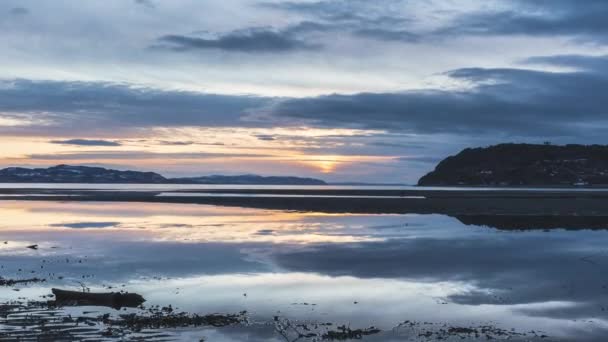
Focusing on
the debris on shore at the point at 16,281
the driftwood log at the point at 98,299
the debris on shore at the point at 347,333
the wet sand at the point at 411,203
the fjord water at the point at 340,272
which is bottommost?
the wet sand at the point at 411,203

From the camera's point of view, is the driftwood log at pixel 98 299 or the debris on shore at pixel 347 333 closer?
the debris on shore at pixel 347 333

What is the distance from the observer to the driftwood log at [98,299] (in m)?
18.8

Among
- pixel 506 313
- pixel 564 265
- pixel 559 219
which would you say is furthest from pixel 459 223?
pixel 506 313

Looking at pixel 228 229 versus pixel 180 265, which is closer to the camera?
pixel 180 265

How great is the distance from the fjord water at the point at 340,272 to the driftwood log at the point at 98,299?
100 centimetres

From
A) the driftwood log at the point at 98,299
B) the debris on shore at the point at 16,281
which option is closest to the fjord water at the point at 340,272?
the debris on shore at the point at 16,281

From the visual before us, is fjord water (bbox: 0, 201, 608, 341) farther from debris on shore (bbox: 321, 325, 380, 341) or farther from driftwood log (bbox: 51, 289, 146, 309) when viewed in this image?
driftwood log (bbox: 51, 289, 146, 309)

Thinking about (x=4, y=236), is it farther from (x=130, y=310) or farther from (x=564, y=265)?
(x=564, y=265)

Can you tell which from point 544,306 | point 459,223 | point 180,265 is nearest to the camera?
point 544,306

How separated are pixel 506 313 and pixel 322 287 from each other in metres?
7.04

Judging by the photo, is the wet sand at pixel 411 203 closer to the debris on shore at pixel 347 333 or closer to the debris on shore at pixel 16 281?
the debris on shore at pixel 16 281

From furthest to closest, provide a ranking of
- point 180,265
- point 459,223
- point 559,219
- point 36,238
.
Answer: point 559,219
point 459,223
point 36,238
point 180,265

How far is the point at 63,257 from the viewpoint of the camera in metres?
30.4

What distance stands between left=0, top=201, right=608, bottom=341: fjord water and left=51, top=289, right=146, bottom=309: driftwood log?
3.29 feet
